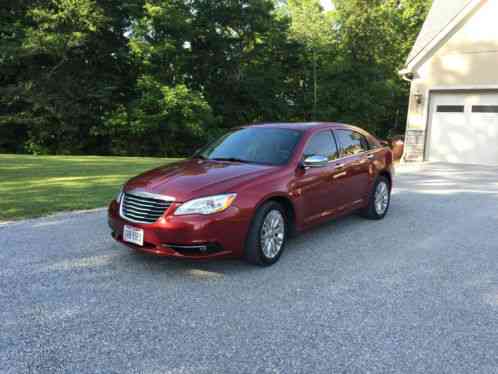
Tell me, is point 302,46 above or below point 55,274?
above

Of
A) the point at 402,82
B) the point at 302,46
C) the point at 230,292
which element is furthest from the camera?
the point at 402,82

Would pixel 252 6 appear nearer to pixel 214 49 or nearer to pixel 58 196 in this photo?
pixel 214 49

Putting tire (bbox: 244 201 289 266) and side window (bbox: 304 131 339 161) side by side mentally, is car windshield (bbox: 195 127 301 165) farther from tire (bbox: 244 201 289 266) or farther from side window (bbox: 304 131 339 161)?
tire (bbox: 244 201 289 266)

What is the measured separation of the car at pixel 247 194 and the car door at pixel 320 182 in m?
0.01

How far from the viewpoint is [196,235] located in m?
4.50

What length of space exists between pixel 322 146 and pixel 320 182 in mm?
583

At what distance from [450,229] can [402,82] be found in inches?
1128

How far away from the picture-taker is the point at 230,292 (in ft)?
14.2

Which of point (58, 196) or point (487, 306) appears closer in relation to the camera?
point (487, 306)

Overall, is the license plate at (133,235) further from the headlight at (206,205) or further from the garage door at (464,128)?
the garage door at (464,128)

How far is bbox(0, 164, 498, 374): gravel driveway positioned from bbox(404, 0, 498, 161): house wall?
38.9ft

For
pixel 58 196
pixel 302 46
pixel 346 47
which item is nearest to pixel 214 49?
pixel 302 46

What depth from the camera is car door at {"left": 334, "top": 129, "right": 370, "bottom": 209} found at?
643 cm

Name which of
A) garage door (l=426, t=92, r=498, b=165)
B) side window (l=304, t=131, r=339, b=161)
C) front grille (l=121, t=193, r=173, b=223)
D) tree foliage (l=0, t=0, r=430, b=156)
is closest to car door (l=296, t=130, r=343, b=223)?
side window (l=304, t=131, r=339, b=161)
